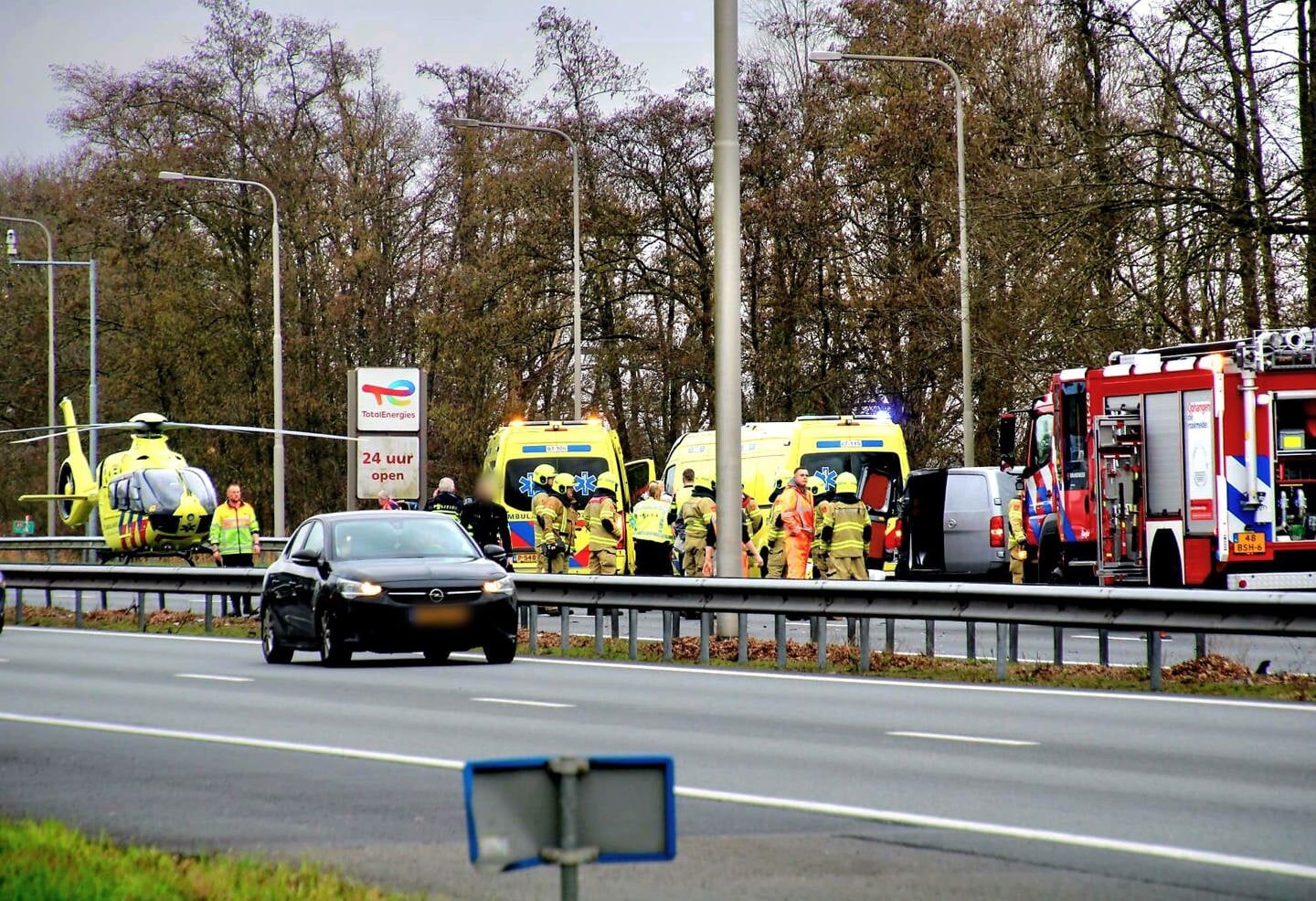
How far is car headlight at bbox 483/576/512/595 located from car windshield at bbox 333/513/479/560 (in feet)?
2.56

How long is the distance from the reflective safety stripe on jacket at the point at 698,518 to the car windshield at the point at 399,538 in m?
7.78

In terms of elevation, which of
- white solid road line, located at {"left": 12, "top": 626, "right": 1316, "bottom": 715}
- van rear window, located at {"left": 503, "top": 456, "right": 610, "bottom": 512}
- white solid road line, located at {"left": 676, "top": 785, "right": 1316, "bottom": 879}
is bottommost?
white solid road line, located at {"left": 12, "top": 626, "right": 1316, "bottom": 715}

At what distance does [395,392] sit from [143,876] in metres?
24.7

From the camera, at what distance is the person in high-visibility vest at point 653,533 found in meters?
28.4

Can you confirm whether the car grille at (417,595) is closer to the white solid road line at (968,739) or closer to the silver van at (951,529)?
the white solid road line at (968,739)

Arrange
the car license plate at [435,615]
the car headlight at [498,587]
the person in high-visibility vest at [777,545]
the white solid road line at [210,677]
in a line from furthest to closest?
the person in high-visibility vest at [777,545] → the car headlight at [498,587] → the car license plate at [435,615] → the white solid road line at [210,677]

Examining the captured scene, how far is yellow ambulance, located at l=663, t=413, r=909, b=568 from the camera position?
30625 mm

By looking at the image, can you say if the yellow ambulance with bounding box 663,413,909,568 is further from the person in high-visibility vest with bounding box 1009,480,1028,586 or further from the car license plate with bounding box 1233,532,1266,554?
the car license plate with bounding box 1233,532,1266,554

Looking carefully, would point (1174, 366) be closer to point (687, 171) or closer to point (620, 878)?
point (620, 878)

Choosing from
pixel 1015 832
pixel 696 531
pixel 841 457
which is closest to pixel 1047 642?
pixel 696 531

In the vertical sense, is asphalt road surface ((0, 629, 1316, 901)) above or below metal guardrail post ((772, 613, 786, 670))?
below

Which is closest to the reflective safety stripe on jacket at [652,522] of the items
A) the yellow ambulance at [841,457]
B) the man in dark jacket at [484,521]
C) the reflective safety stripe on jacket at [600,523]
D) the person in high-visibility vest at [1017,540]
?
the reflective safety stripe on jacket at [600,523]

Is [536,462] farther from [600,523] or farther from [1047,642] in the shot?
[1047,642]

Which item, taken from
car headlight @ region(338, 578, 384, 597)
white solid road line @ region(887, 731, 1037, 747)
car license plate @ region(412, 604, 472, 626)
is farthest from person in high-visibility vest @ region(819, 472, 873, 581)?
white solid road line @ region(887, 731, 1037, 747)
